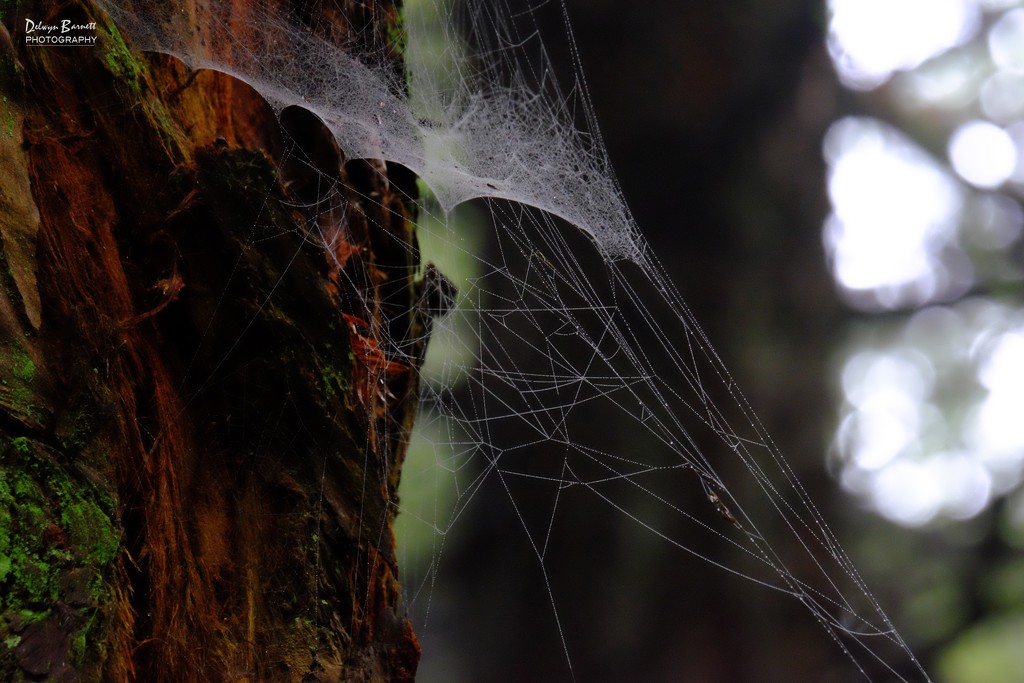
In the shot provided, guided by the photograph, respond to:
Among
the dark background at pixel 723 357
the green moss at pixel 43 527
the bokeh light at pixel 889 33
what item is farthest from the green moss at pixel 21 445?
the bokeh light at pixel 889 33

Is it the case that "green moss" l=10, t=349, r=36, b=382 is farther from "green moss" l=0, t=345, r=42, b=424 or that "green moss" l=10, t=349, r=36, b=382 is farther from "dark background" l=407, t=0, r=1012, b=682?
"dark background" l=407, t=0, r=1012, b=682

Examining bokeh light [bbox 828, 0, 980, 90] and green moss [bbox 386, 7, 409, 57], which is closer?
green moss [bbox 386, 7, 409, 57]

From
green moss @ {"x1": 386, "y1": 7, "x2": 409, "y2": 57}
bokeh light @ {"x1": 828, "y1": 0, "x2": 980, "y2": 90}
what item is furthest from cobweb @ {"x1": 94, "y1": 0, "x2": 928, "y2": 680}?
bokeh light @ {"x1": 828, "y1": 0, "x2": 980, "y2": 90}

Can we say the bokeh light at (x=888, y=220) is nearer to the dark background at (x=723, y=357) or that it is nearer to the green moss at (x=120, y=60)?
the dark background at (x=723, y=357)

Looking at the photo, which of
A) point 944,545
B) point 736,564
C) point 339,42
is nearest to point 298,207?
point 339,42

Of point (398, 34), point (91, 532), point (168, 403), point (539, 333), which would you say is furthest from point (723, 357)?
point (91, 532)

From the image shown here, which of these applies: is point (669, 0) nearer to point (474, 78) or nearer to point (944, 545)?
point (474, 78)
